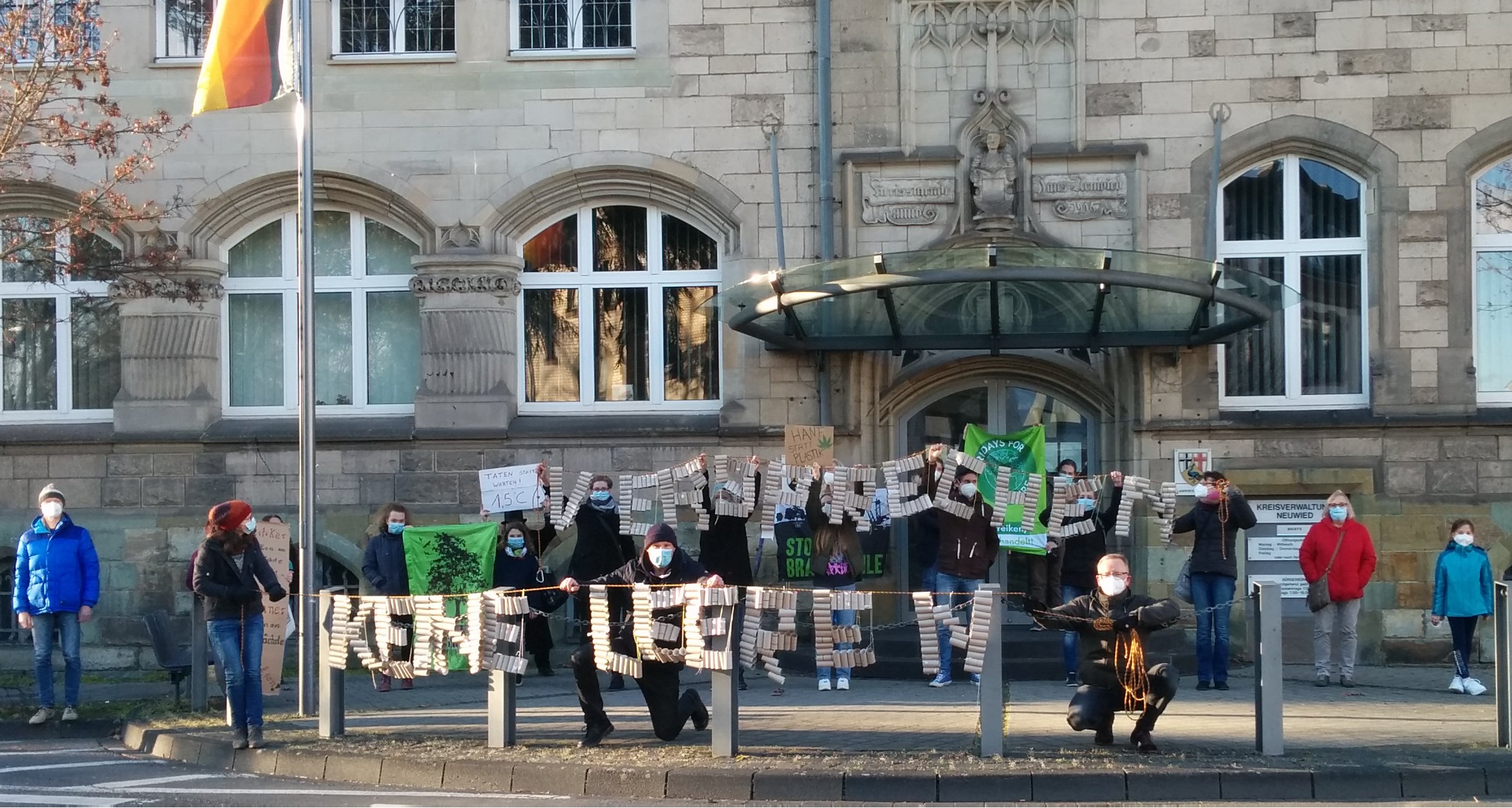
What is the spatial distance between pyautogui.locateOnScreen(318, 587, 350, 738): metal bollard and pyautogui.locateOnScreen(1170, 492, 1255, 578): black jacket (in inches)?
262

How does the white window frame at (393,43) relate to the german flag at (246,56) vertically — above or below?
above

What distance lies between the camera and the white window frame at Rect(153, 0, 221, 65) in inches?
668

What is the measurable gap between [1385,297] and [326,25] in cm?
1079

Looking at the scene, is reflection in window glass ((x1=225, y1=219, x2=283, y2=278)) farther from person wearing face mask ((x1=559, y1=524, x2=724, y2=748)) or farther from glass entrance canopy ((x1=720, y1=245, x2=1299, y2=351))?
person wearing face mask ((x1=559, y1=524, x2=724, y2=748))

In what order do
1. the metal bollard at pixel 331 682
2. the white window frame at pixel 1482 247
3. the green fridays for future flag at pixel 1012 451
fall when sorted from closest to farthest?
the metal bollard at pixel 331 682
the green fridays for future flag at pixel 1012 451
the white window frame at pixel 1482 247

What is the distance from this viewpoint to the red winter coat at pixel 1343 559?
13.7 metres

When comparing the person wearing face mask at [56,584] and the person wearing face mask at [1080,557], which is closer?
the person wearing face mask at [56,584]

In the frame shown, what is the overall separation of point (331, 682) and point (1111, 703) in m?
5.13

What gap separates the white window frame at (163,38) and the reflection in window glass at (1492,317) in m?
12.9

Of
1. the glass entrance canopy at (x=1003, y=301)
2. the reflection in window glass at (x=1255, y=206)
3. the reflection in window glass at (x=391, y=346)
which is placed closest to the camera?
the glass entrance canopy at (x=1003, y=301)

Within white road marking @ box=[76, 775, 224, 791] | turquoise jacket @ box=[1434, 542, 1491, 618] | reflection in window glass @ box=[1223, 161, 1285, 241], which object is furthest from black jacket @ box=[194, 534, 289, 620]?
reflection in window glass @ box=[1223, 161, 1285, 241]

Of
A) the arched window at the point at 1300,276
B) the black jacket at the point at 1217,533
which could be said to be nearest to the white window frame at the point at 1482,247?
the arched window at the point at 1300,276

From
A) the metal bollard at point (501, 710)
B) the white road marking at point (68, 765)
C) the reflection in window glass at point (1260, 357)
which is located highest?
the reflection in window glass at point (1260, 357)

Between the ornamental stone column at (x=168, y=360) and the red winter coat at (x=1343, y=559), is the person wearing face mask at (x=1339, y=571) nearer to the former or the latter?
the red winter coat at (x=1343, y=559)
